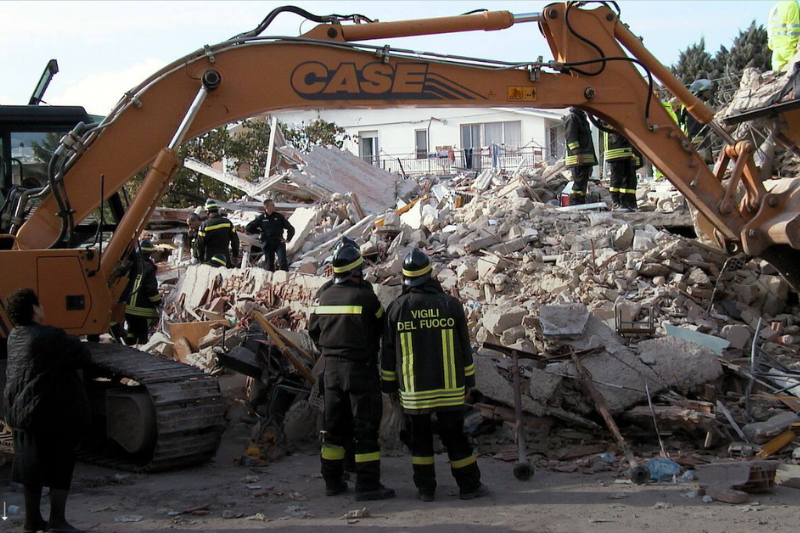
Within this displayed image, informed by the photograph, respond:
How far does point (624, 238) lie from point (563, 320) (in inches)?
132

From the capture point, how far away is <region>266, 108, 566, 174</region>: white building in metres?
34.0

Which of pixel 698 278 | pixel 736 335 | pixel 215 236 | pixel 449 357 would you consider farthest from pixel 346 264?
pixel 215 236

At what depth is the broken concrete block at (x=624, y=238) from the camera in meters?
11.3

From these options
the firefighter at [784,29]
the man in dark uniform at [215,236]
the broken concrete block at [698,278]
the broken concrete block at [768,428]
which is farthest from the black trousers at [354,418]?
the firefighter at [784,29]

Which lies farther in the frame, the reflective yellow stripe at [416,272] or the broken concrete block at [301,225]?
the broken concrete block at [301,225]

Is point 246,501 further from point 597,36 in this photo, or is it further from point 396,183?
point 396,183

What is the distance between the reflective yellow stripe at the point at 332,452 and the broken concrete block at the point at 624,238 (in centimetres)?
615

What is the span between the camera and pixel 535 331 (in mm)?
8906

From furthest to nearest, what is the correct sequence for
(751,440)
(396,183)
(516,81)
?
(396,183) < (516,81) < (751,440)

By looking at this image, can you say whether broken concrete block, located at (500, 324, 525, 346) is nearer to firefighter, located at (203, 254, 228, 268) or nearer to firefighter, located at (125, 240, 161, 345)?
firefighter, located at (125, 240, 161, 345)

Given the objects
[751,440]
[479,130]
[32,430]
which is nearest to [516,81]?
[751,440]

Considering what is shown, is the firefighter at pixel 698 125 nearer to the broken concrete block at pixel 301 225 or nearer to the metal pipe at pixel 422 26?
the metal pipe at pixel 422 26

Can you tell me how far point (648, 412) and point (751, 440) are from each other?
2.73 ft

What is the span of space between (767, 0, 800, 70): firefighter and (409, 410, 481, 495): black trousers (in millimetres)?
10937
